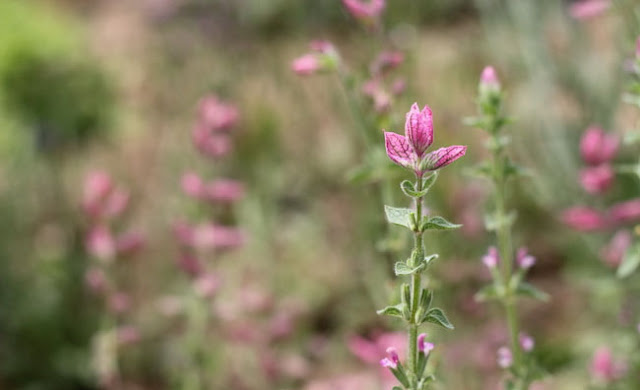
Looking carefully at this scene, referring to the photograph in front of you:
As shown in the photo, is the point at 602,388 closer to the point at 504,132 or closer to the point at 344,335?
the point at 344,335

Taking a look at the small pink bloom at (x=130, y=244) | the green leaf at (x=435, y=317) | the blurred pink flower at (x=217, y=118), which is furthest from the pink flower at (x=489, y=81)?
the small pink bloom at (x=130, y=244)

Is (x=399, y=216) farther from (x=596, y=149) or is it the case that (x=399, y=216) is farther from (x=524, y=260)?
(x=596, y=149)

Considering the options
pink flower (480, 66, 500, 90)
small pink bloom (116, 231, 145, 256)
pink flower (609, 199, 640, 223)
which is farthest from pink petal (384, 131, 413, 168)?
small pink bloom (116, 231, 145, 256)

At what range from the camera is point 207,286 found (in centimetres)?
151

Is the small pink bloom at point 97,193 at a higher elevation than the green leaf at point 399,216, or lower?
higher

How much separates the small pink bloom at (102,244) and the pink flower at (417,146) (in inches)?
40.4

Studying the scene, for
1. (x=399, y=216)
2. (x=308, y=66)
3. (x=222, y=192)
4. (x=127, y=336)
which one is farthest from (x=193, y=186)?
(x=399, y=216)

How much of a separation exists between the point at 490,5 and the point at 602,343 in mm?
1144

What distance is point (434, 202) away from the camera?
190 centimetres

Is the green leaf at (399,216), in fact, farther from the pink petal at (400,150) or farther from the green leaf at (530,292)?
the green leaf at (530,292)

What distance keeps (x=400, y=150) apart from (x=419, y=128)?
1.1 inches

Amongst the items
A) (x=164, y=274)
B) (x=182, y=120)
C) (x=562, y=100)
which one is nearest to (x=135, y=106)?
(x=182, y=120)

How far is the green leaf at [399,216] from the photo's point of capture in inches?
27.8

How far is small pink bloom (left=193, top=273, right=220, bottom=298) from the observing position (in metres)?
1.51
